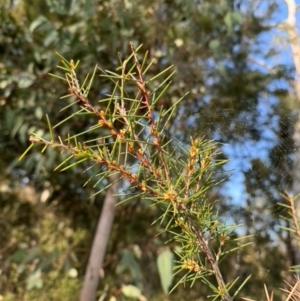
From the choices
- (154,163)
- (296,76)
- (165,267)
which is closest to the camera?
(154,163)

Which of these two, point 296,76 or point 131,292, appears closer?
point 296,76

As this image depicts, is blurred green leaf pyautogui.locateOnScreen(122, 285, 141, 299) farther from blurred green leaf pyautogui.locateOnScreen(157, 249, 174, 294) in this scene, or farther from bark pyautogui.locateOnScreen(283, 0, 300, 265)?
bark pyautogui.locateOnScreen(283, 0, 300, 265)

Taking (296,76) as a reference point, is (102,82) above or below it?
below

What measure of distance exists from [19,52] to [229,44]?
65 cm

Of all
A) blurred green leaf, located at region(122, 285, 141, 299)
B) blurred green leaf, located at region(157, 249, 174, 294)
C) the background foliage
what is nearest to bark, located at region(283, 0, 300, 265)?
the background foliage

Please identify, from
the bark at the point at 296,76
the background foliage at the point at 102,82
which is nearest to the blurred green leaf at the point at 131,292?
the background foliage at the point at 102,82

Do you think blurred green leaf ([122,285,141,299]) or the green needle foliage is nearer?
the green needle foliage

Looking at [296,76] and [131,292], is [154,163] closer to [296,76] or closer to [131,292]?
[296,76]

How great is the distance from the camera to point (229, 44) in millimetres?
1413

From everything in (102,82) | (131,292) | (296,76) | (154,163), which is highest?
(154,163)

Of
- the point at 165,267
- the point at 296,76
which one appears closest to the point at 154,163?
the point at 296,76

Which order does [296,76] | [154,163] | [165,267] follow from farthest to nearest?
[165,267] < [296,76] < [154,163]

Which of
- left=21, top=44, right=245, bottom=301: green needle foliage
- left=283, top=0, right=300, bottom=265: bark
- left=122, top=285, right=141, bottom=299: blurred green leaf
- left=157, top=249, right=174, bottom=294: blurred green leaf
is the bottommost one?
left=122, top=285, right=141, bottom=299: blurred green leaf

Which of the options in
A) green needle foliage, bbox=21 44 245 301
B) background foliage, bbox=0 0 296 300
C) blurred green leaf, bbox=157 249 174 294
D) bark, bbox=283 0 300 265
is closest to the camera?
green needle foliage, bbox=21 44 245 301
